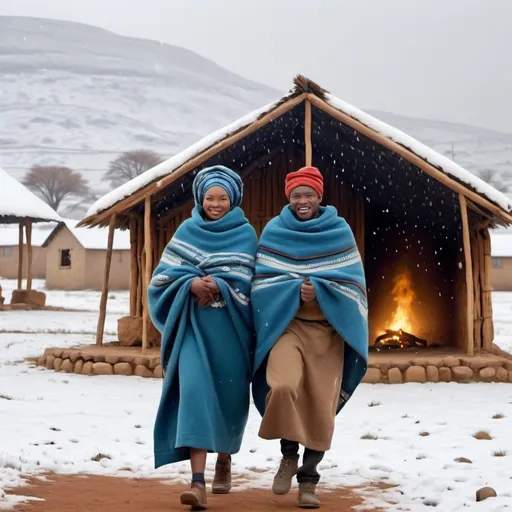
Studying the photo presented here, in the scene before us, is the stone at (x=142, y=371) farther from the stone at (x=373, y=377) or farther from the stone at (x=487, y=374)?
the stone at (x=487, y=374)

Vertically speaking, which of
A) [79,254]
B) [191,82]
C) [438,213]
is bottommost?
[438,213]

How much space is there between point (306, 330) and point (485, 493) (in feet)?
4.11

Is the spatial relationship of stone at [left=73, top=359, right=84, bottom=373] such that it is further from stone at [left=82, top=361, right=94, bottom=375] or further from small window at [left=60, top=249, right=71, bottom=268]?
small window at [left=60, top=249, right=71, bottom=268]

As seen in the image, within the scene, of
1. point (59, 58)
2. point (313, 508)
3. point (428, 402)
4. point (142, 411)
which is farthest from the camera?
point (59, 58)

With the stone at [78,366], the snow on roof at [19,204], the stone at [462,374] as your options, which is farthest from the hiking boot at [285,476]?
the snow on roof at [19,204]

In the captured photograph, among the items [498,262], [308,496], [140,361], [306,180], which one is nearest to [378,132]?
[140,361]

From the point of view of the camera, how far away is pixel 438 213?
12688 mm

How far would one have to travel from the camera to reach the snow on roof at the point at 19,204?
23.2 m

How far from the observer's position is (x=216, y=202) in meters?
5.10

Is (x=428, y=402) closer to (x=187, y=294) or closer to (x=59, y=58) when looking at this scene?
(x=187, y=294)

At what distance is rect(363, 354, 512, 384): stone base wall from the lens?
409 inches

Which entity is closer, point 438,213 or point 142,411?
point 142,411

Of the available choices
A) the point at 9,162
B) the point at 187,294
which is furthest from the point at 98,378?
the point at 9,162

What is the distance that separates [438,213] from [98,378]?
511cm
